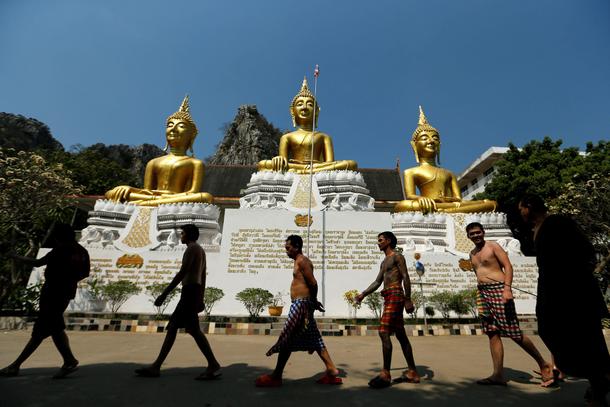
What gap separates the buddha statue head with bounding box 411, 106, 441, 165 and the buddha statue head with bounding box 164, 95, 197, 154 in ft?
26.3

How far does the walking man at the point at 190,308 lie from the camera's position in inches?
140

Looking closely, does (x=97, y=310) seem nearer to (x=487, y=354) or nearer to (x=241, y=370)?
(x=241, y=370)

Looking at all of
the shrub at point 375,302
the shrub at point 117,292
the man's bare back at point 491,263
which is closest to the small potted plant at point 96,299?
the shrub at point 117,292

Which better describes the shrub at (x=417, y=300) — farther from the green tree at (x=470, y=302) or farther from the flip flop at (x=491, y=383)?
the flip flop at (x=491, y=383)

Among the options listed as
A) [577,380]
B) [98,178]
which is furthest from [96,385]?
[98,178]

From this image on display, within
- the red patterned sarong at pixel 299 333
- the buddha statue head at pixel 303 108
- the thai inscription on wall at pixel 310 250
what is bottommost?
the red patterned sarong at pixel 299 333

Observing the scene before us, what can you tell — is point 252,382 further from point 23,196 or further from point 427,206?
point 23,196

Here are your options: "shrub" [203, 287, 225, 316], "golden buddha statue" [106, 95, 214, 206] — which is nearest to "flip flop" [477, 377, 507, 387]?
"shrub" [203, 287, 225, 316]

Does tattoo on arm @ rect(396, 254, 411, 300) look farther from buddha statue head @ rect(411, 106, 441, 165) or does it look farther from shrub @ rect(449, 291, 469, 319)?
buddha statue head @ rect(411, 106, 441, 165)

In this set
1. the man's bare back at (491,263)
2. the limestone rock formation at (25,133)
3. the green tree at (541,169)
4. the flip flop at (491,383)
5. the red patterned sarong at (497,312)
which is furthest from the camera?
the limestone rock formation at (25,133)

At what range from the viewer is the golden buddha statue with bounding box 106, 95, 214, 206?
1164cm

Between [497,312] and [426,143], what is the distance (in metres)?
10.9

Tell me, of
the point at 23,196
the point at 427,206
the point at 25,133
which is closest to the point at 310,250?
the point at 427,206

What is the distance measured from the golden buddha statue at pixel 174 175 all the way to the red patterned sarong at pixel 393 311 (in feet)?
28.6
